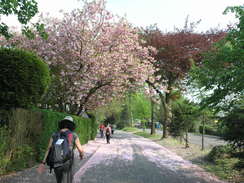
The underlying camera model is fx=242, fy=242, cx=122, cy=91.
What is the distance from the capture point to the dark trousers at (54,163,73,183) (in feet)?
13.9

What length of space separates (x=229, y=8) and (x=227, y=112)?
3.71 m

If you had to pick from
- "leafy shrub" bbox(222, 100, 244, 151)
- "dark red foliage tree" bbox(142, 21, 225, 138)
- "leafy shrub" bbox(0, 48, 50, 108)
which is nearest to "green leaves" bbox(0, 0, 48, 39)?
"leafy shrub" bbox(0, 48, 50, 108)

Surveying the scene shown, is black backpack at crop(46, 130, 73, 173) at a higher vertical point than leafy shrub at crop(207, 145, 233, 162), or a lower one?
higher

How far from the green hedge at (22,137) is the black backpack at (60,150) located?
3118 millimetres

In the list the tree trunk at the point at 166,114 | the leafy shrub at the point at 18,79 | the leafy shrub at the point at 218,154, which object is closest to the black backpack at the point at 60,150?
the leafy shrub at the point at 18,79

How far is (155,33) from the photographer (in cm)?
2528

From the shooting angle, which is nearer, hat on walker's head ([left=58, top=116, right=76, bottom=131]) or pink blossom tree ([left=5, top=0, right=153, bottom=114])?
hat on walker's head ([left=58, top=116, right=76, bottom=131])

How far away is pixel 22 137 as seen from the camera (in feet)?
25.8

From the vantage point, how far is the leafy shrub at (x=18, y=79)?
7793 mm

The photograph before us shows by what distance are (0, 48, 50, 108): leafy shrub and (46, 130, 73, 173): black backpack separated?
164 inches

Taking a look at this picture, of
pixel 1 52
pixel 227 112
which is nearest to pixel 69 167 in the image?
pixel 1 52

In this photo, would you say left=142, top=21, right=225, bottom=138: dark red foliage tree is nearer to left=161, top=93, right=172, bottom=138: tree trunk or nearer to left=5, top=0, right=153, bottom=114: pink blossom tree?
left=161, top=93, right=172, bottom=138: tree trunk

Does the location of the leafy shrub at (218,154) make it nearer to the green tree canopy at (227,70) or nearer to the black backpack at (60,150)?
the green tree canopy at (227,70)

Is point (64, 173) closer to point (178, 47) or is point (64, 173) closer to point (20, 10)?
point (20, 10)
